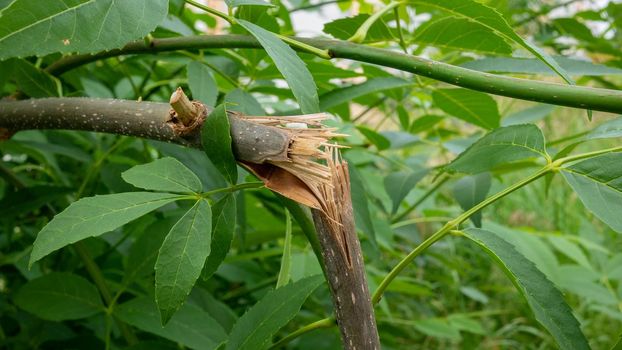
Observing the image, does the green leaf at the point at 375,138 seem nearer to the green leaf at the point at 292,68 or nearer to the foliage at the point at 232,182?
the foliage at the point at 232,182

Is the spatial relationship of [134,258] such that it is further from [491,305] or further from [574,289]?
[491,305]

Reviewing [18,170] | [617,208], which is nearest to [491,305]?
[18,170]

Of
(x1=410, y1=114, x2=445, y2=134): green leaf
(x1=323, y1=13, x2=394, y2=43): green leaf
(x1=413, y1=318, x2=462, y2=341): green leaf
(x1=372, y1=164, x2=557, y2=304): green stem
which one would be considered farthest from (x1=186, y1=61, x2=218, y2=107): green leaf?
(x1=413, y1=318, x2=462, y2=341): green leaf

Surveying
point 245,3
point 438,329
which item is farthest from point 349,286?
point 438,329

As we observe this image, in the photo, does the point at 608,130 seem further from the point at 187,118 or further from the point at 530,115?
the point at 530,115

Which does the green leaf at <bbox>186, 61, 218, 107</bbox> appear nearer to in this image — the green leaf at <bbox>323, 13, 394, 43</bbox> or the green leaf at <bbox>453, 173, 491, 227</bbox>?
the green leaf at <bbox>323, 13, 394, 43</bbox>

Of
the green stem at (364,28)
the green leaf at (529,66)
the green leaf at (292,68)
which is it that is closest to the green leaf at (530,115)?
the green leaf at (529,66)
